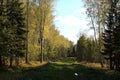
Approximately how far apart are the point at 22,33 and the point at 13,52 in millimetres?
3271

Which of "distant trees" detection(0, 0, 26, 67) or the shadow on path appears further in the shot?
"distant trees" detection(0, 0, 26, 67)

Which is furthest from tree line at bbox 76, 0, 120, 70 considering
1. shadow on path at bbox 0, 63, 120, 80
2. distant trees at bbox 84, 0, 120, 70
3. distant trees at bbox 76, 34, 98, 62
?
distant trees at bbox 76, 34, 98, 62

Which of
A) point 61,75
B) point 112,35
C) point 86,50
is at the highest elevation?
point 112,35

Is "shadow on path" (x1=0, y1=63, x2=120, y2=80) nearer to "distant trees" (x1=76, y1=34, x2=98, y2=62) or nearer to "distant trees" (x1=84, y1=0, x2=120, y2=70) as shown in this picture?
"distant trees" (x1=84, y1=0, x2=120, y2=70)

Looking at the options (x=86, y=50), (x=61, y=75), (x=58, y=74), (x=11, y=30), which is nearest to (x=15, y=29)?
(x=11, y=30)

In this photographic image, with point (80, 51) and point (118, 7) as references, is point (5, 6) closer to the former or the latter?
point (118, 7)

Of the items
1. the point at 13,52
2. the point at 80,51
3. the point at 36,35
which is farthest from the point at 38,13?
the point at 80,51

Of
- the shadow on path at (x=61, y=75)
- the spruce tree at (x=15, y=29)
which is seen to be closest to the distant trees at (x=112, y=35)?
the shadow on path at (x=61, y=75)

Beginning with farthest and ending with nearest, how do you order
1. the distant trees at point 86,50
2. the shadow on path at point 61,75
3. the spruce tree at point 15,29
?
the distant trees at point 86,50 → the spruce tree at point 15,29 → the shadow on path at point 61,75

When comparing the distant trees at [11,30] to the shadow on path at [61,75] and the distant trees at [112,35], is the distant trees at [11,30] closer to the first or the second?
the shadow on path at [61,75]

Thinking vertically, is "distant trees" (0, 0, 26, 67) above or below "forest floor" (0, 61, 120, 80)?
above

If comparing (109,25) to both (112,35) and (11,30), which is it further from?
(11,30)

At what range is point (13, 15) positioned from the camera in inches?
1364

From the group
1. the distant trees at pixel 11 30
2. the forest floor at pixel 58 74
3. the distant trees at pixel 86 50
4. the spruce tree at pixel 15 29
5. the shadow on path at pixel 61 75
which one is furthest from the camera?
the distant trees at pixel 86 50
